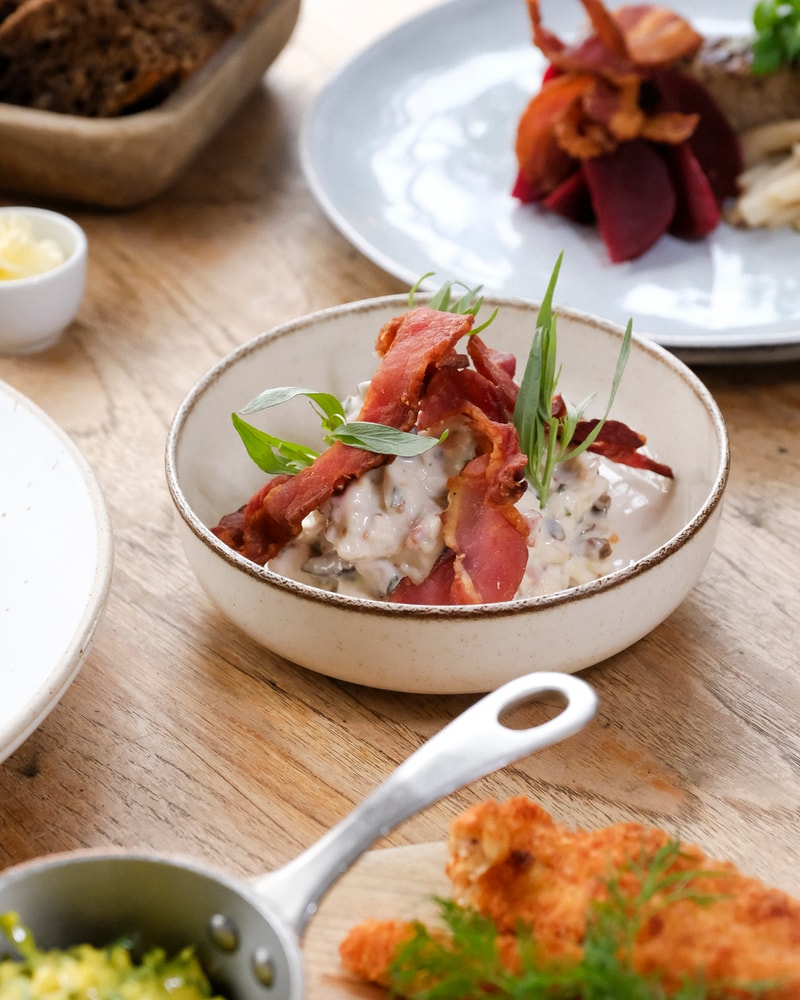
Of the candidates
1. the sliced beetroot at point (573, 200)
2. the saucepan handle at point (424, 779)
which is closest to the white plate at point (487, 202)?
the sliced beetroot at point (573, 200)

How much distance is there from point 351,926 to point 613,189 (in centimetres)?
137

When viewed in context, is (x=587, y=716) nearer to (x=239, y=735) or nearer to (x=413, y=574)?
(x=413, y=574)

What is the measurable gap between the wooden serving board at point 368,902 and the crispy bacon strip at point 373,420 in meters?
0.36

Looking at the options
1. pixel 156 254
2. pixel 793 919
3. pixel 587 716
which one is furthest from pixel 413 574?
pixel 156 254

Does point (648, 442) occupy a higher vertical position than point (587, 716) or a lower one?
lower

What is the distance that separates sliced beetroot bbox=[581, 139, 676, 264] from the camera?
6.33 feet

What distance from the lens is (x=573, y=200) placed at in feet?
6.65

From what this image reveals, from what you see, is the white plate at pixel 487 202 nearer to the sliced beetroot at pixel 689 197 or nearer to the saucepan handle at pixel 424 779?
the sliced beetroot at pixel 689 197

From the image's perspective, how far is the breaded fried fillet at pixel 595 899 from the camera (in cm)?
81

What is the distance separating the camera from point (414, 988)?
0.88 metres

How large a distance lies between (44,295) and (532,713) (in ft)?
3.54

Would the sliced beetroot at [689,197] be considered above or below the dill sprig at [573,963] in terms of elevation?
below

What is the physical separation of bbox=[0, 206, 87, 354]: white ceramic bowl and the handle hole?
1.06 metres

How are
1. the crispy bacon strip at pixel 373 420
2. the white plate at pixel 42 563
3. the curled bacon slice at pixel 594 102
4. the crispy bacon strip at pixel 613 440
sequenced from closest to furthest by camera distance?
1. the white plate at pixel 42 563
2. the crispy bacon strip at pixel 373 420
3. the crispy bacon strip at pixel 613 440
4. the curled bacon slice at pixel 594 102
